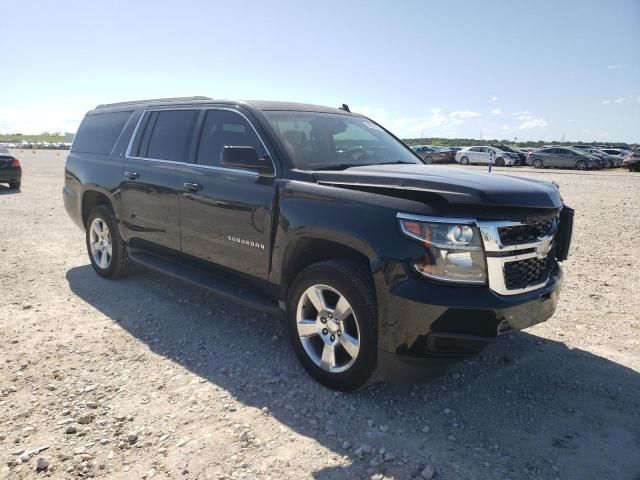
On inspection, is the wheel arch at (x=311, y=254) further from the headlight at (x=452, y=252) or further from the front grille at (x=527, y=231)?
the front grille at (x=527, y=231)

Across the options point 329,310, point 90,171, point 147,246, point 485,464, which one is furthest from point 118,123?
point 485,464

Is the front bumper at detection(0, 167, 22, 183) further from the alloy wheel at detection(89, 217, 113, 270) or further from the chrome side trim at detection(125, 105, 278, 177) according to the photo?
the chrome side trim at detection(125, 105, 278, 177)

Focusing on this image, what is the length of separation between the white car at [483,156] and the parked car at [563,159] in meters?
1.29

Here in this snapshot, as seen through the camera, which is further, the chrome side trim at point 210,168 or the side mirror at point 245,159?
the chrome side trim at point 210,168

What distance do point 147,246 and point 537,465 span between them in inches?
154

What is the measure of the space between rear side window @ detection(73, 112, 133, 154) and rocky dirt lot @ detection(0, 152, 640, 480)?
1784 millimetres

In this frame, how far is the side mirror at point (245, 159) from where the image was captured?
3.54 metres

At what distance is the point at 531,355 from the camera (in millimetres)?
3812

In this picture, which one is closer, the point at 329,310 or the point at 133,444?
the point at 133,444

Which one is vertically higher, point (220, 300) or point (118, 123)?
point (118, 123)

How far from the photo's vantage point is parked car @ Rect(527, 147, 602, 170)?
33.2 m

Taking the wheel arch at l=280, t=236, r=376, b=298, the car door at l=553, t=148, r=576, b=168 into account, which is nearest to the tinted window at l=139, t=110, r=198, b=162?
the wheel arch at l=280, t=236, r=376, b=298

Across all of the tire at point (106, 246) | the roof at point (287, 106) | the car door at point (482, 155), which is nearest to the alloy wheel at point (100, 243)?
the tire at point (106, 246)

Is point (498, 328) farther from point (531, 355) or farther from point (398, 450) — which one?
point (531, 355)
